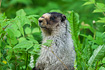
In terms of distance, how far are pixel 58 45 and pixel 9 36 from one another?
865mm

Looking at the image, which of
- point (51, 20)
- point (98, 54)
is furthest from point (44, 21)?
point (98, 54)

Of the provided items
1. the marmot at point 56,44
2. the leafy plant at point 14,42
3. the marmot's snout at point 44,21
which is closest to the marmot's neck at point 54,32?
the marmot at point 56,44

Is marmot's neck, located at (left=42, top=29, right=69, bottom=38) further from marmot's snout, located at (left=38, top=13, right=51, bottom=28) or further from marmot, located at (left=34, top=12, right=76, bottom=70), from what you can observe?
marmot's snout, located at (left=38, top=13, right=51, bottom=28)

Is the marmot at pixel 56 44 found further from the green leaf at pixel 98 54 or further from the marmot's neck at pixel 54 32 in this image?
the green leaf at pixel 98 54

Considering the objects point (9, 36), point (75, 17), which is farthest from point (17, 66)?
point (75, 17)

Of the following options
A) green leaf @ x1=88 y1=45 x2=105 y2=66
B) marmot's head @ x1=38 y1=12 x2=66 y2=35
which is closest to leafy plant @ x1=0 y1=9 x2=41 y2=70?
marmot's head @ x1=38 y1=12 x2=66 y2=35

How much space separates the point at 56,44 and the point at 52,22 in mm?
412

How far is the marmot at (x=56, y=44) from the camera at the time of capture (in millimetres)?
4051

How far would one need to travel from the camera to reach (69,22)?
4.36 metres

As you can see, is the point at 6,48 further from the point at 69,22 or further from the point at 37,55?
the point at 69,22

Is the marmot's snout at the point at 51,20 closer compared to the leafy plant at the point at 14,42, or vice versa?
the leafy plant at the point at 14,42

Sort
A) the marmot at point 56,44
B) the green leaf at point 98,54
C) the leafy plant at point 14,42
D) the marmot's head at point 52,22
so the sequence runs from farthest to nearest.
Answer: the marmot's head at point 52,22 < the marmot at point 56,44 < the green leaf at point 98,54 < the leafy plant at point 14,42

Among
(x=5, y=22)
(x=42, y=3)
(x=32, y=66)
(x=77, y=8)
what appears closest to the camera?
(x=5, y=22)

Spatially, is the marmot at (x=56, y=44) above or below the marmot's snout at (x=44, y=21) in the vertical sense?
Answer: below
